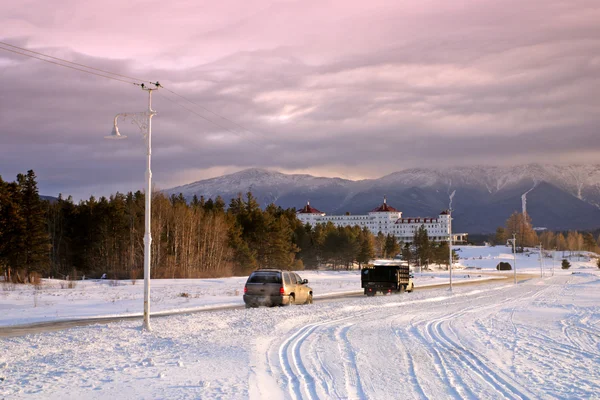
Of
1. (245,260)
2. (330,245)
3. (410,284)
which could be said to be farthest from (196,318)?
(330,245)

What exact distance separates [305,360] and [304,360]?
0.02m

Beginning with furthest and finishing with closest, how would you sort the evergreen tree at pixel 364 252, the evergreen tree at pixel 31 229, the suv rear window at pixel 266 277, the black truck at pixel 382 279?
1. the evergreen tree at pixel 364 252
2. the evergreen tree at pixel 31 229
3. the black truck at pixel 382 279
4. the suv rear window at pixel 266 277

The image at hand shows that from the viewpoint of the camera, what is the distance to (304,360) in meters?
13.2

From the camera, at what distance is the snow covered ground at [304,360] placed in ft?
33.7

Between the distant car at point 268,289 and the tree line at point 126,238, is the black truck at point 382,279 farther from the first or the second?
the tree line at point 126,238

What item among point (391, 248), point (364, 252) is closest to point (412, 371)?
point (364, 252)

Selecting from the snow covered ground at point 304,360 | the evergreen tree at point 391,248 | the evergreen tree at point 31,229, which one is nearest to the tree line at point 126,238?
the evergreen tree at point 31,229

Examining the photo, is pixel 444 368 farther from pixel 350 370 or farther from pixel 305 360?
pixel 305 360

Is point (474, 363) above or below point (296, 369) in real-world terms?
below

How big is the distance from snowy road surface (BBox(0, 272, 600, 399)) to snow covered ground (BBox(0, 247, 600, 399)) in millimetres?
30

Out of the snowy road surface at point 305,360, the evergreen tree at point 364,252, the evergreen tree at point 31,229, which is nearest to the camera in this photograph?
the snowy road surface at point 305,360

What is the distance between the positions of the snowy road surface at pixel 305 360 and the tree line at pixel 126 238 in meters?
41.2

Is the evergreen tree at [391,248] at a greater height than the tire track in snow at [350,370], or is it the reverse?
the tire track in snow at [350,370]

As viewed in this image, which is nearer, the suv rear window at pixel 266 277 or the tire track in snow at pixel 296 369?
the tire track in snow at pixel 296 369
